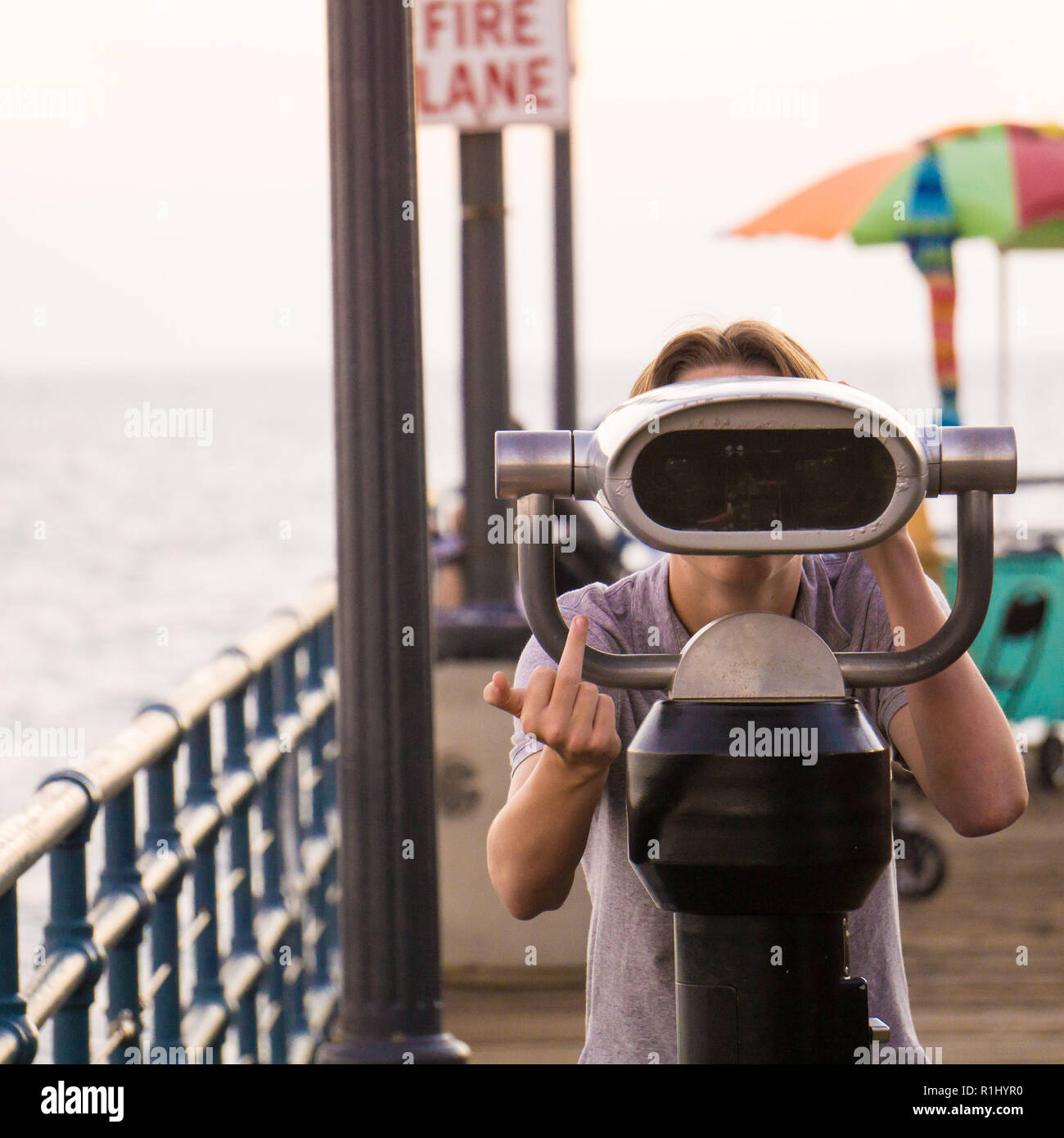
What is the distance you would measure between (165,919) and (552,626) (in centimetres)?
175

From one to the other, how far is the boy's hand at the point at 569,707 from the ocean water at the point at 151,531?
28.5 inches

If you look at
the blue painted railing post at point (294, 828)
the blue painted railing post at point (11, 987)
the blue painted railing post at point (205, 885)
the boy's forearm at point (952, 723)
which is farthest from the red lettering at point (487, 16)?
the boy's forearm at point (952, 723)

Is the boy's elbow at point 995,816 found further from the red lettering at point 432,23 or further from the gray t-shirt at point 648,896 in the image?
the red lettering at point 432,23

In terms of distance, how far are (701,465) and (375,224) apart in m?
1.87

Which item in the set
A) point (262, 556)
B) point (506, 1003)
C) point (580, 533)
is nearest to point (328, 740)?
point (506, 1003)

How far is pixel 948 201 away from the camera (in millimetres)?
6648

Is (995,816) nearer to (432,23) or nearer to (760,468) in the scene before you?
(760,468)

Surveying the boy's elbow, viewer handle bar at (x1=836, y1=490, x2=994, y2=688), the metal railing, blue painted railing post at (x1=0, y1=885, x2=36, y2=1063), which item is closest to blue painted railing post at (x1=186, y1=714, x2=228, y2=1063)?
the metal railing

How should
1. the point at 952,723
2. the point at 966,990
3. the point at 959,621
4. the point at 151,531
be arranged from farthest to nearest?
the point at 151,531, the point at 966,990, the point at 952,723, the point at 959,621

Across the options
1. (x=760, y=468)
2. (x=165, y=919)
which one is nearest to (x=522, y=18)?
(x=165, y=919)

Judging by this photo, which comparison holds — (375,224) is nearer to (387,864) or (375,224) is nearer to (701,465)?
(387,864)

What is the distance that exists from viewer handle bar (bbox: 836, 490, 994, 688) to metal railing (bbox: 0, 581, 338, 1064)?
102cm

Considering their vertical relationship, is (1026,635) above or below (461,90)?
below

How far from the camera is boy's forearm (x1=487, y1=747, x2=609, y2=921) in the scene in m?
1.33
